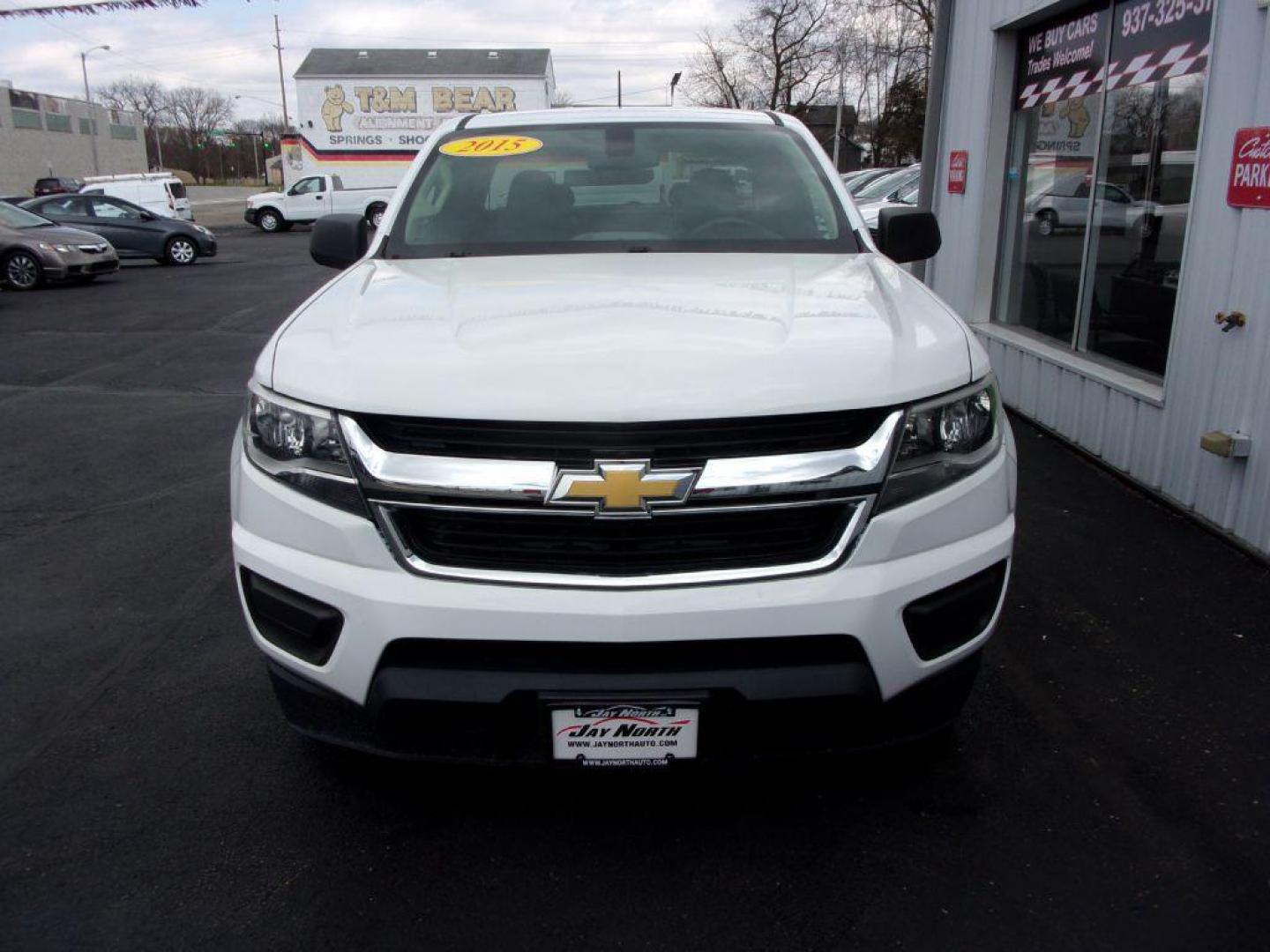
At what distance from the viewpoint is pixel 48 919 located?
248 cm

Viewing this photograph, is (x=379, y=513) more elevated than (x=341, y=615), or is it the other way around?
(x=379, y=513)

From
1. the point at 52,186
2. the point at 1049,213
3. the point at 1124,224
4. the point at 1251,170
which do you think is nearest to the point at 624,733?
the point at 1251,170

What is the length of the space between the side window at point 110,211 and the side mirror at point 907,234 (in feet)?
69.6

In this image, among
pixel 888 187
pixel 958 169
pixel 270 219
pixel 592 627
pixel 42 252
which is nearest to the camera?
pixel 592 627

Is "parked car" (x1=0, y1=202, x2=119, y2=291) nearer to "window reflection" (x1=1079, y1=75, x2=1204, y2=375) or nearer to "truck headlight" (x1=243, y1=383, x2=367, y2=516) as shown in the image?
"window reflection" (x1=1079, y1=75, x2=1204, y2=375)

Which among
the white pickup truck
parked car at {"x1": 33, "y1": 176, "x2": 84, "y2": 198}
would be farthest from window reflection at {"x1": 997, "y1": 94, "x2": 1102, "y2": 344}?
parked car at {"x1": 33, "y1": 176, "x2": 84, "y2": 198}

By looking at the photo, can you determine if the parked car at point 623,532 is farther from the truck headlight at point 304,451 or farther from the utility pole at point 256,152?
the utility pole at point 256,152

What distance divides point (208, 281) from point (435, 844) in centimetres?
1759

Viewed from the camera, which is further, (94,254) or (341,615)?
(94,254)

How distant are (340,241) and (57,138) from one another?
6298cm

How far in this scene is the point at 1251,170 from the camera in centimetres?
467

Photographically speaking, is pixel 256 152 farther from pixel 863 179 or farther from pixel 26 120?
pixel 863 179

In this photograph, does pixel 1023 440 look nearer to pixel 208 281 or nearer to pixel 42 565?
pixel 42 565

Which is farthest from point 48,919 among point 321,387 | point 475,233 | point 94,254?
point 94,254
